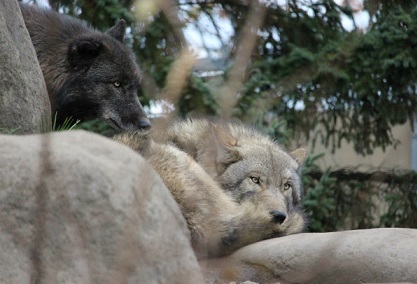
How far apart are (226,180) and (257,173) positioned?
0.26 m

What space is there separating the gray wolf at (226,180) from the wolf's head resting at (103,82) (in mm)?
1814

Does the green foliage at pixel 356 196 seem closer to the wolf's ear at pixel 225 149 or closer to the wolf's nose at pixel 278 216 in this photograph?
the wolf's ear at pixel 225 149

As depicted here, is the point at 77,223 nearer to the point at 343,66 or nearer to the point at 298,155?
the point at 298,155

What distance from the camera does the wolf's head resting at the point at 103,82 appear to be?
8.16m

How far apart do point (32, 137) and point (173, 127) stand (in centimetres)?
268

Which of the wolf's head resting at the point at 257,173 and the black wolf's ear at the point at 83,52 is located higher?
the black wolf's ear at the point at 83,52

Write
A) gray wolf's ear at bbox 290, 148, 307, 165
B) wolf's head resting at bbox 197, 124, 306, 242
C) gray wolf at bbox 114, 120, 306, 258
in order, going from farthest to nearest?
gray wolf's ear at bbox 290, 148, 307, 165
wolf's head resting at bbox 197, 124, 306, 242
gray wolf at bbox 114, 120, 306, 258

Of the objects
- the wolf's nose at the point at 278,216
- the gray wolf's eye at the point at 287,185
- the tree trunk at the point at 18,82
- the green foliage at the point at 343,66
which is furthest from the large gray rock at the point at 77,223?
the green foliage at the point at 343,66

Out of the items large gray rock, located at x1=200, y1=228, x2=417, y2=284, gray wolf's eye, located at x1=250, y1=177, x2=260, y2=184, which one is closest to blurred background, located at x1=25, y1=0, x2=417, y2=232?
gray wolf's eye, located at x1=250, y1=177, x2=260, y2=184

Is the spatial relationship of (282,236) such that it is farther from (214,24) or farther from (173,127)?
(214,24)

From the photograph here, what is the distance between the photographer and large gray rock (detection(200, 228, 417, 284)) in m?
4.66

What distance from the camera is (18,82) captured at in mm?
5422

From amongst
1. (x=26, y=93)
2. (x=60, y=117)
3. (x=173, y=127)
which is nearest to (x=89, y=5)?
(x=60, y=117)

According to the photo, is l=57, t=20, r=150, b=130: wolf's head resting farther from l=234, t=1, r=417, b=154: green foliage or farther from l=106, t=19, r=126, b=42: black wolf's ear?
l=234, t=1, r=417, b=154: green foliage
